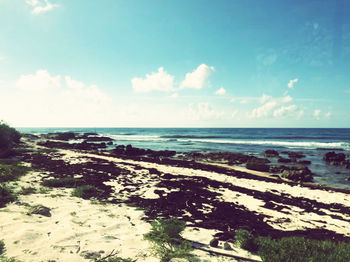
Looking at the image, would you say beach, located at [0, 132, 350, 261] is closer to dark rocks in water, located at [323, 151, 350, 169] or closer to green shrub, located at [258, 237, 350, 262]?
green shrub, located at [258, 237, 350, 262]

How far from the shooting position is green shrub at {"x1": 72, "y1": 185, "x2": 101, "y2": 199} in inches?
295

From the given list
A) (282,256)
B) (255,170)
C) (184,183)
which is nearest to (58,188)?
(184,183)

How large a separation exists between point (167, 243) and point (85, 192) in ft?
17.0

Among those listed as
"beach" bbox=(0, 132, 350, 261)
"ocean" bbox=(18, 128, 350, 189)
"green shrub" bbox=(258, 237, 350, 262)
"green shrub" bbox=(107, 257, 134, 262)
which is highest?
"green shrub" bbox=(258, 237, 350, 262)

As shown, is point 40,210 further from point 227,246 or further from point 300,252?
point 300,252

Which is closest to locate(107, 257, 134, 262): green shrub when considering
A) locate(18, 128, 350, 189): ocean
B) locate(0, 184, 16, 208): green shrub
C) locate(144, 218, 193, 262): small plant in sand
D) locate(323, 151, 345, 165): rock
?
locate(144, 218, 193, 262): small plant in sand

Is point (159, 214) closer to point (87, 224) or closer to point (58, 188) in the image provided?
point (87, 224)

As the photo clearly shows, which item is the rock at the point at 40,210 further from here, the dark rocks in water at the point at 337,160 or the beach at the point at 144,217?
the dark rocks in water at the point at 337,160

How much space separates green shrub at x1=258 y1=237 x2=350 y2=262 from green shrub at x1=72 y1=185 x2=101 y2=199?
21.0 feet

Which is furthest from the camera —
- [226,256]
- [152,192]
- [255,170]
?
[255,170]

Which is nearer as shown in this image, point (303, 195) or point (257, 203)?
point (257, 203)

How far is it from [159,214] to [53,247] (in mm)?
3260

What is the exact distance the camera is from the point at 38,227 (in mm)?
4461

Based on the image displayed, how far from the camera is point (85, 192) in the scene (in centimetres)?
795
